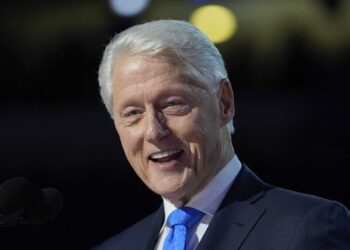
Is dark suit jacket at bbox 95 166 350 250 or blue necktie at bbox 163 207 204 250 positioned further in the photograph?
blue necktie at bbox 163 207 204 250

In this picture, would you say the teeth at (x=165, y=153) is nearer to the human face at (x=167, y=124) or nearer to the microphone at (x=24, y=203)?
the human face at (x=167, y=124)

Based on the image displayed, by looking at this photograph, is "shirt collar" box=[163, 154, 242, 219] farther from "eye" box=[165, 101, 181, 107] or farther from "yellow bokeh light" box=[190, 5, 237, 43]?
"yellow bokeh light" box=[190, 5, 237, 43]

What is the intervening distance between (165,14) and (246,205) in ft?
5.37

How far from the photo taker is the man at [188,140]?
1622 millimetres

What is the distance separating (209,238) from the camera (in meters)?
1.62

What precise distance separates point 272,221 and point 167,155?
0.88 feet

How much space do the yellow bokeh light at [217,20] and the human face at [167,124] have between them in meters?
1.46

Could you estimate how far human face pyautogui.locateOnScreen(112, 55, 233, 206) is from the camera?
5.37 ft

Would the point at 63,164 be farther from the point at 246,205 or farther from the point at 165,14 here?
the point at 246,205

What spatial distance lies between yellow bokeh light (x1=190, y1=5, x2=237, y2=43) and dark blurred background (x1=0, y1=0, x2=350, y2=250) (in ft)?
0.10

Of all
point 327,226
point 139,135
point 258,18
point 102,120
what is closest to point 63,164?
point 102,120

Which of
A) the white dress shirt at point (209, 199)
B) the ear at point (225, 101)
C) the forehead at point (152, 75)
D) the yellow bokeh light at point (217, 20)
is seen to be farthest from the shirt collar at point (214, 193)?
the yellow bokeh light at point (217, 20)

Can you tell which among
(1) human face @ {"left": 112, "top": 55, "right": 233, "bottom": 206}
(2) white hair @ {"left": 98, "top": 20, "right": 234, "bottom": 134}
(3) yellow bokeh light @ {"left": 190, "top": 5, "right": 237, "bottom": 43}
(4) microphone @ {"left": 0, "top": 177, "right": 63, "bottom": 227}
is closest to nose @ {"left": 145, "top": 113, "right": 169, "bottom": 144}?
(1) human face @ {"left": 112, "top": 55, "right": 233, "bottom": 206}

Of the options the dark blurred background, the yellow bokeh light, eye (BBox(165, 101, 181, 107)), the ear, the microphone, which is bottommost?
the dark blurred background
